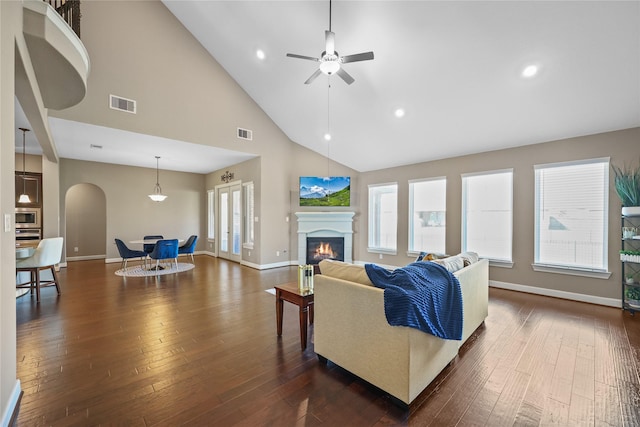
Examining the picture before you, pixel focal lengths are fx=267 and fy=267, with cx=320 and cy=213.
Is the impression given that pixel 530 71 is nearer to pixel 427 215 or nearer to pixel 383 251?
pixel 427 215

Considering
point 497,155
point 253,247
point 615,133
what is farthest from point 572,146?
point 253,247

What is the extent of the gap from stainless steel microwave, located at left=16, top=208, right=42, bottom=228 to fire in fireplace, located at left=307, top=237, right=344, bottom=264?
255 inches

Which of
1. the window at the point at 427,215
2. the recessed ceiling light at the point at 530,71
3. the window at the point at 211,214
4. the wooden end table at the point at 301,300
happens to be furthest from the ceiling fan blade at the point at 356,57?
the window at the point at 211,214

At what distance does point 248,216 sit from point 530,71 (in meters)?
6.21

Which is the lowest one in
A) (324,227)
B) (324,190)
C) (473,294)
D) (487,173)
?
(473,294)

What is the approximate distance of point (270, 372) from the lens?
2.25 meters

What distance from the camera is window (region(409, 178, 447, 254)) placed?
5773 millimetres

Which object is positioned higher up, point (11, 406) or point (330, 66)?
point (330, 66)

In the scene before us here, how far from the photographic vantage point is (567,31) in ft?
9.36

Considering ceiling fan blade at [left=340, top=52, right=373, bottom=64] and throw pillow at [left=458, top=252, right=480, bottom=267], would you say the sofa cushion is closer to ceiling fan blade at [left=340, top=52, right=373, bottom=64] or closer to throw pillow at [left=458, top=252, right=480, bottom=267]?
throw pillow at [left=458, top=252, right=480, bottom=267]

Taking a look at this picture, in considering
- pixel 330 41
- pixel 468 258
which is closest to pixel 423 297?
pixel 468 258

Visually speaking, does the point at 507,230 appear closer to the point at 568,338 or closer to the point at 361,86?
the point at 568,338

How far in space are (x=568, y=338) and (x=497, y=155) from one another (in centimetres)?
328

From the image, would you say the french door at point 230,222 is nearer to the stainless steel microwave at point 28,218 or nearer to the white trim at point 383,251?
the white trim at point 383,251
